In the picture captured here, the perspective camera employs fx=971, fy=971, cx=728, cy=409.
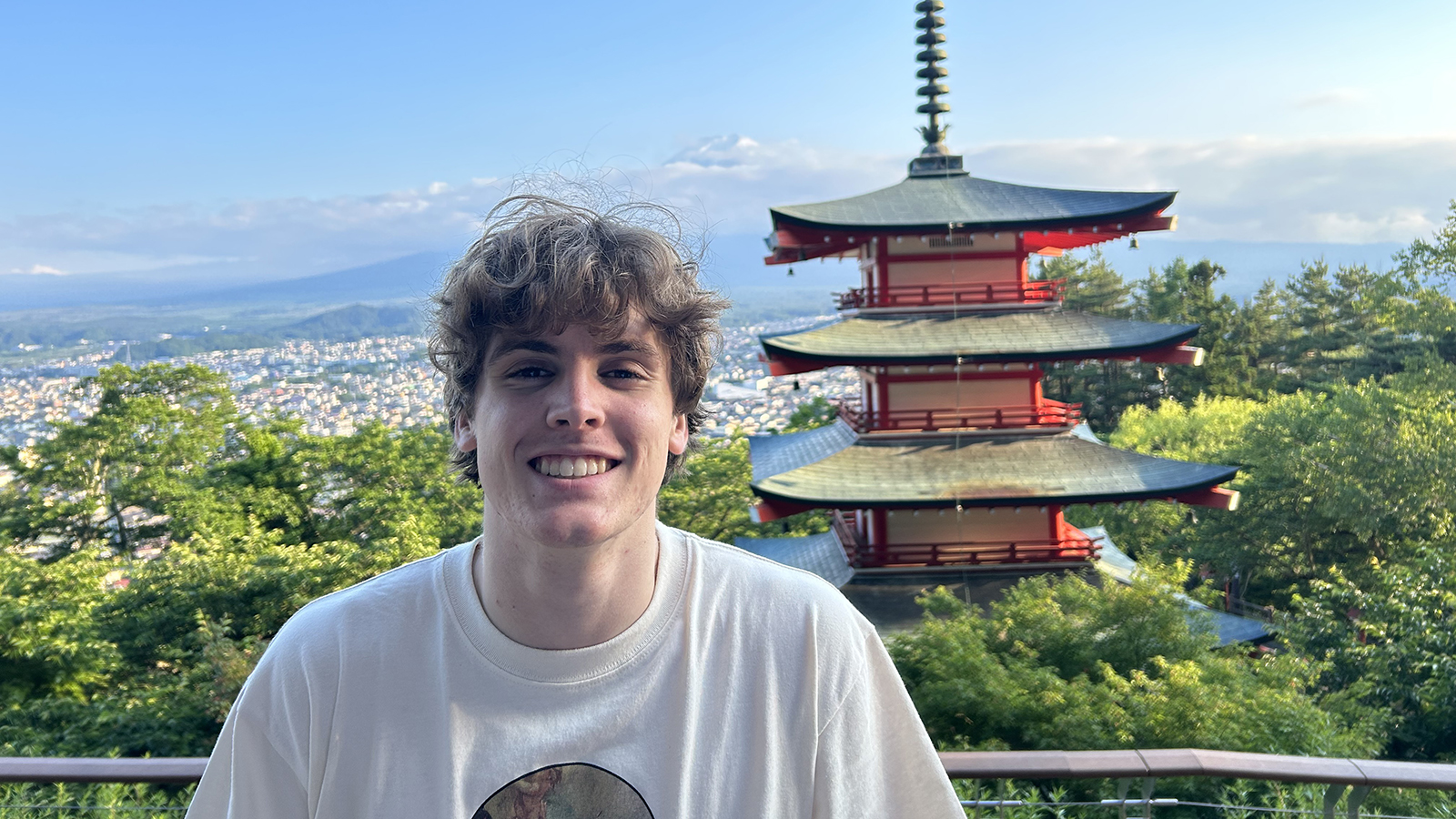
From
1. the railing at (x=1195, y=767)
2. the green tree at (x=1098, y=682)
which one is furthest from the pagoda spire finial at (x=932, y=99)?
the railing at (x=1195, y=767)

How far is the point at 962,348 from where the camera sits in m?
10.1

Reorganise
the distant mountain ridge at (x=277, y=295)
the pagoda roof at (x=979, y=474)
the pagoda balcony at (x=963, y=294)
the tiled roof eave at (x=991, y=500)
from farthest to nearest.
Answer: the distant mountain ridge at (x=277, y=295)
the pagoda balcony at (x=963, y=294)
the pagoda roof at (x=979, y=474)
the tiled roof eave at (x=991, y=500)

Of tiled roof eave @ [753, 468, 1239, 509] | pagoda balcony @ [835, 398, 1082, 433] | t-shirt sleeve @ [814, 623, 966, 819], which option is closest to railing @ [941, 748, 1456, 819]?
t-shirt sleeve @ [814, 623, 966, 819]

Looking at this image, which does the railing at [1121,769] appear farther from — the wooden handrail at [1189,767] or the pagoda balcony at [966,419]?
the pagoda balcony at [966,419]

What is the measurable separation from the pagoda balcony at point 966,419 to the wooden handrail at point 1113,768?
816cm

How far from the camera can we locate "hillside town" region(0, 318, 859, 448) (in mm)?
31547

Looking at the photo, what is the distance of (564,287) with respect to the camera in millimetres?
1305

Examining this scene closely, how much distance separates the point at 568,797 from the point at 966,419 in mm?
9683

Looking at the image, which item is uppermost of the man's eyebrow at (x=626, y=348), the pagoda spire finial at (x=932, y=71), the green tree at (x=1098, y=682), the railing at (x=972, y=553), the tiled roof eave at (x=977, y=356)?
the pagoda spire finial at (x=932, y=71)

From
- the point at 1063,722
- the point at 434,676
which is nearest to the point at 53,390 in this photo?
the point at 1063,722

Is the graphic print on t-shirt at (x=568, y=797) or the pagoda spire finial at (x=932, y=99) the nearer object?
the graphic print on t-shirt at (x=568, y=797)

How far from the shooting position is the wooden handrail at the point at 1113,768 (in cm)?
232

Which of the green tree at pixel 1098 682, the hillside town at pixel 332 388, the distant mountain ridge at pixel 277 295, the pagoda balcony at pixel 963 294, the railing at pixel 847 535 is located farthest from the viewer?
the distant mountain ridge at pixel 277 295

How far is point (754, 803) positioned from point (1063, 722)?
7136 mm
